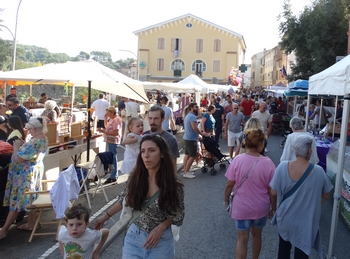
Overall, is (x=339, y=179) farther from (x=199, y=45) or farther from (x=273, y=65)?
(x=273, y=65)

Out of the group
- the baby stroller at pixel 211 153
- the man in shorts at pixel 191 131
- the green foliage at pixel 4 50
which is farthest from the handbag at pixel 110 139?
the green foliage at pixel 4 50

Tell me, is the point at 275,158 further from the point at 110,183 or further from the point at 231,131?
the point at 110,183

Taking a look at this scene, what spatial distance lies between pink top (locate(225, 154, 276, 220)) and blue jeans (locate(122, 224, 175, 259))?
4.20 ft

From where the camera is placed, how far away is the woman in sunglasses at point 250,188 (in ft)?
12.6

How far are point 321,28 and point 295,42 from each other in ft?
8.07

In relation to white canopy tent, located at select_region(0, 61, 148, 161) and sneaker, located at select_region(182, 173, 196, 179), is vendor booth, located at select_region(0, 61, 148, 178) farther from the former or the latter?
sneaker, located at select_region(182, 173, 196, 179)

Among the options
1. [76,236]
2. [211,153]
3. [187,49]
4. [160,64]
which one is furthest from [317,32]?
[160,64]

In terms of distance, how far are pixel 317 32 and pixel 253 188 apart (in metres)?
21.5

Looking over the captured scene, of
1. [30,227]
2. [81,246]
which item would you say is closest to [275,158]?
[30,227]

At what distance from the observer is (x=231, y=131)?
1057 cm

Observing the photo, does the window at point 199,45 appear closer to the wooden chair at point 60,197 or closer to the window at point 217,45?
the window at point 217,45

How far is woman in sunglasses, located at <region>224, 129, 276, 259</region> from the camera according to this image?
384cm

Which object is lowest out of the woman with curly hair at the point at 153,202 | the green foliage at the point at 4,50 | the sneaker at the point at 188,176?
the sneaker at the point at 188,176

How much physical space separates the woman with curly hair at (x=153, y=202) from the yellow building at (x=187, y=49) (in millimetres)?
50673
